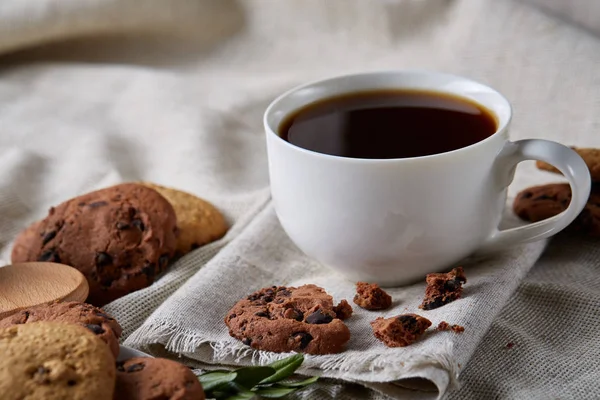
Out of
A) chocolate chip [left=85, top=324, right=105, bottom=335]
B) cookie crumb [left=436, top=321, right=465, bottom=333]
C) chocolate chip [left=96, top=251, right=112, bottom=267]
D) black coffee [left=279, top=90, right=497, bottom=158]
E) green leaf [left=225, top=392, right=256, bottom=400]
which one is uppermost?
black coffee [left=279, top=90, right=497, bottom=158]

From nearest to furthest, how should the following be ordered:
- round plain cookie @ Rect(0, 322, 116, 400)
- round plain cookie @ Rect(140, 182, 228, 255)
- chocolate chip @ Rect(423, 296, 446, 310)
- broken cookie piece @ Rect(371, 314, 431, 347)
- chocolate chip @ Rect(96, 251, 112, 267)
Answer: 1. round plain cookie @ Rect(0, 322, 116, 400)
2. broken cookie piece @ Rect(371, 314, 431, 347)
3. chocolate chip @ Rect(423, 296, 446, 310)
4. chocolate chip @ Rect(96, 251, 112, 267)
5. round plain cookie @ Rect(140, 182, 228, 255)

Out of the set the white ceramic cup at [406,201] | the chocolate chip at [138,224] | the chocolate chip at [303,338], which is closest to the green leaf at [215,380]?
the chocolate chip at [303,338]

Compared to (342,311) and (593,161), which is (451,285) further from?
(593,161)

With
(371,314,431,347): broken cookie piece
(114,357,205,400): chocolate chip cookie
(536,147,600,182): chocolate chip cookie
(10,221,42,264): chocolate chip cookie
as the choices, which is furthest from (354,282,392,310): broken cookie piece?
(10,221,42,264): chocolate chip cookie

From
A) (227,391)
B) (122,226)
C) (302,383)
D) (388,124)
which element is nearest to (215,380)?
(227,391)

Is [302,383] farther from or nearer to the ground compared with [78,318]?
nearer to the ground

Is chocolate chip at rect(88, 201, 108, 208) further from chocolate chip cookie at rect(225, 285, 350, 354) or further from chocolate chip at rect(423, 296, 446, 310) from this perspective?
chocolate chip at rect(423, 296, 446, 310)

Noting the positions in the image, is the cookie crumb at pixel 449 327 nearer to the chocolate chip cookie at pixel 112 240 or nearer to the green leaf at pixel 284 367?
the green leaf at pixel 284 367
